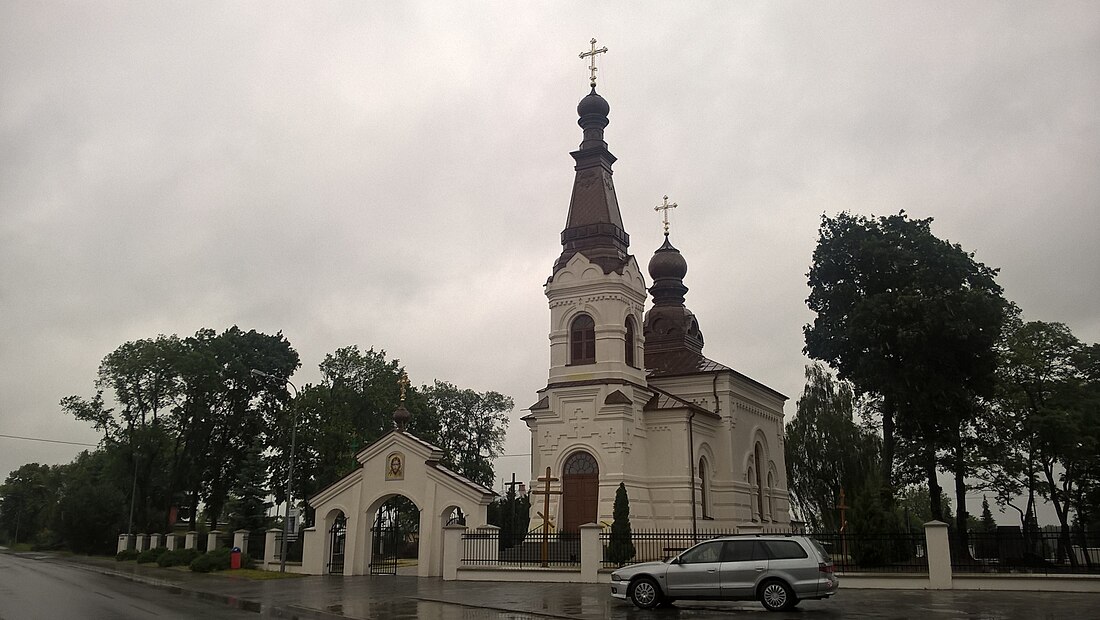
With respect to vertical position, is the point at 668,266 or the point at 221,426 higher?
the point at 668,266

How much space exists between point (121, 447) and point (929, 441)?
151 ft

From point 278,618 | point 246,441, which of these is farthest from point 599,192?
point 246,441

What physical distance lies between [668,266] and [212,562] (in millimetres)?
26833

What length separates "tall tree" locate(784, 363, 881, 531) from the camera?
153 feet

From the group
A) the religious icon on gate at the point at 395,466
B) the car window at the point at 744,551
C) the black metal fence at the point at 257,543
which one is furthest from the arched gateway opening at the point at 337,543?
the car window at the point at 744,551

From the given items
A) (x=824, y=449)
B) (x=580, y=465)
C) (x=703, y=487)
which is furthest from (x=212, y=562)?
(x=824, y=449)

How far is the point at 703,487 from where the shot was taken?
1348 inches

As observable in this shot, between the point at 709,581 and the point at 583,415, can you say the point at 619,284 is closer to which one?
the point at 583,415

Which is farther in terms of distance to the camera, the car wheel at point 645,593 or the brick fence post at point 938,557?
the brick fence post at point 938,557

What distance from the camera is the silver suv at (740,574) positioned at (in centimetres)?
1442

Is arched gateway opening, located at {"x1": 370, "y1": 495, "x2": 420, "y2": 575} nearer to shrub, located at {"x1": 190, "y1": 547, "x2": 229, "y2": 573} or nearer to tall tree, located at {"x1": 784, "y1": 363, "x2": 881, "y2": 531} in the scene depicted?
shrub, located at {"x1": 190, "y1": 547, "x2": 229, "y2": 573}

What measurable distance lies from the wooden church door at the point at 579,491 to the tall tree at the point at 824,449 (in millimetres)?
20092

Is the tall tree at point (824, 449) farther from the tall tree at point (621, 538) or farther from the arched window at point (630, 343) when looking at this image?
the tall tree at point (621, 538)

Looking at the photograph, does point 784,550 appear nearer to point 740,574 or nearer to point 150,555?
point 740,574
